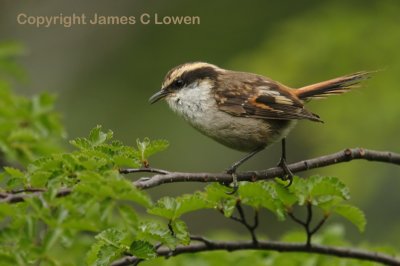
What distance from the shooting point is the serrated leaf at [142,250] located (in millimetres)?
3467

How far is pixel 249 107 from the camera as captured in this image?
17.1ft

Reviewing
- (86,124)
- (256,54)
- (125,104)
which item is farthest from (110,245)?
(125,104)

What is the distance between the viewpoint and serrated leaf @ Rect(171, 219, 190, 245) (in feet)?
11.9

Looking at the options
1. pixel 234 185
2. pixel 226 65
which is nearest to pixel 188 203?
pixel 234 185

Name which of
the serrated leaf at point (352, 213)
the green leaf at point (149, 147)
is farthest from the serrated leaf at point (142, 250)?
the serrated leaf at point (352, 213)

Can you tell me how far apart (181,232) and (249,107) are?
1.72m

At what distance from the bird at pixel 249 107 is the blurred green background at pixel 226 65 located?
3.03 meters

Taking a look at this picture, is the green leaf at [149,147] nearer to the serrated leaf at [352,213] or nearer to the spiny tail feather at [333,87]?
the serrated leaf at [352,213]

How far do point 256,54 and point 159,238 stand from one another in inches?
236

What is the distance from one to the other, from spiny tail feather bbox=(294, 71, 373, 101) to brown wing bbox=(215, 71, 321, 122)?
0.10 meters

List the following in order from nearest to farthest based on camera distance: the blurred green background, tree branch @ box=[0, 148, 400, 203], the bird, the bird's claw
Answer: tree branch @ box=[0, 148, 400, 203] < the bird's claw < the bird < the blurred green background

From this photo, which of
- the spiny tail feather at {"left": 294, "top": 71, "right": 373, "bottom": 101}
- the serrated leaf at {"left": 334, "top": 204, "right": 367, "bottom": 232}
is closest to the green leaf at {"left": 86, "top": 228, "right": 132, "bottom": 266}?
the serrated leaf at {"left": 334, "top": 204, "right": 367, "bottom": 232}

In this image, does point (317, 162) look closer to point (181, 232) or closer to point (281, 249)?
point (281, 249)

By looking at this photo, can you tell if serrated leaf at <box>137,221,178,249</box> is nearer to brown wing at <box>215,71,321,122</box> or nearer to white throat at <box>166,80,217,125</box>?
brown wing at <box>215,71,321,122</box>
